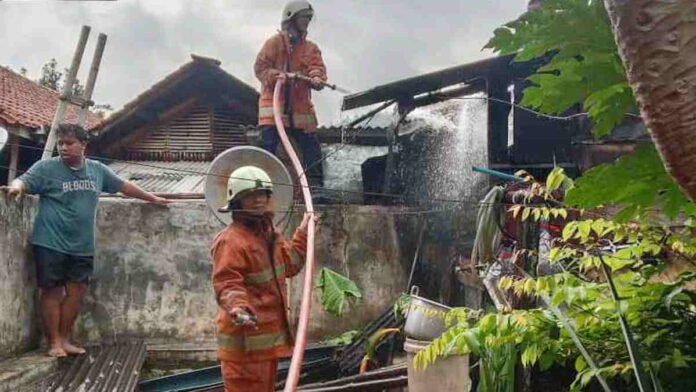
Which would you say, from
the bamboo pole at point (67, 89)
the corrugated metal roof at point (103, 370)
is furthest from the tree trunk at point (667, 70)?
the bamboo pole at point (67, 89)

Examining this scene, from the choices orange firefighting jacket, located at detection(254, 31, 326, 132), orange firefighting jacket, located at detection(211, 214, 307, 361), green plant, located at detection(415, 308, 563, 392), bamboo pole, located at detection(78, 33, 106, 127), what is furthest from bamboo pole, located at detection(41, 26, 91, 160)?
green plant, located at detection(415, 308, 563, 392)

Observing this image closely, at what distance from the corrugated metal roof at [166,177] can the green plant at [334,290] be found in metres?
2.82

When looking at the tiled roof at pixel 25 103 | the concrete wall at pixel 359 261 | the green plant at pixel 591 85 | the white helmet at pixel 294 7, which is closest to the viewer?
the green plant at pixel 591 85

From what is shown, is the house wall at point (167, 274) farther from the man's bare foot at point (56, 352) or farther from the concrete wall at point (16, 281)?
the man's bare foot at point (56, 352)

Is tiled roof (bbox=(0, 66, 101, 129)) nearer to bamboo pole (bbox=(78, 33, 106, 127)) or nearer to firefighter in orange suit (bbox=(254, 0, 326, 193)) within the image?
bamboo pole (bbox=(78, 33, 106, 127))

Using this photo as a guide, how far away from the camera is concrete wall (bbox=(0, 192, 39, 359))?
5.53 metres

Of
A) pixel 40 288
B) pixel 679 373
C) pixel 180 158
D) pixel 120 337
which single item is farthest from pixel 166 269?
pixel 679 373

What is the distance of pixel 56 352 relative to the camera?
5.76 meters

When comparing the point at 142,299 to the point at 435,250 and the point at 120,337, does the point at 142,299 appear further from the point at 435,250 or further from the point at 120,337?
the point at 435,250

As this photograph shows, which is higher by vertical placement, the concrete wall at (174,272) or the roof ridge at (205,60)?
the roof ridge at (205,60)

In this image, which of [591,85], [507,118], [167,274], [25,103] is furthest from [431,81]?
[25,103]

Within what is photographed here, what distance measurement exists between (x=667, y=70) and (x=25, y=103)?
1314 cm

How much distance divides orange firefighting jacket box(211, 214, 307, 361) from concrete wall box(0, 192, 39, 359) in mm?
2485

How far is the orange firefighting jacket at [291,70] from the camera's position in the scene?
7.49 meters
